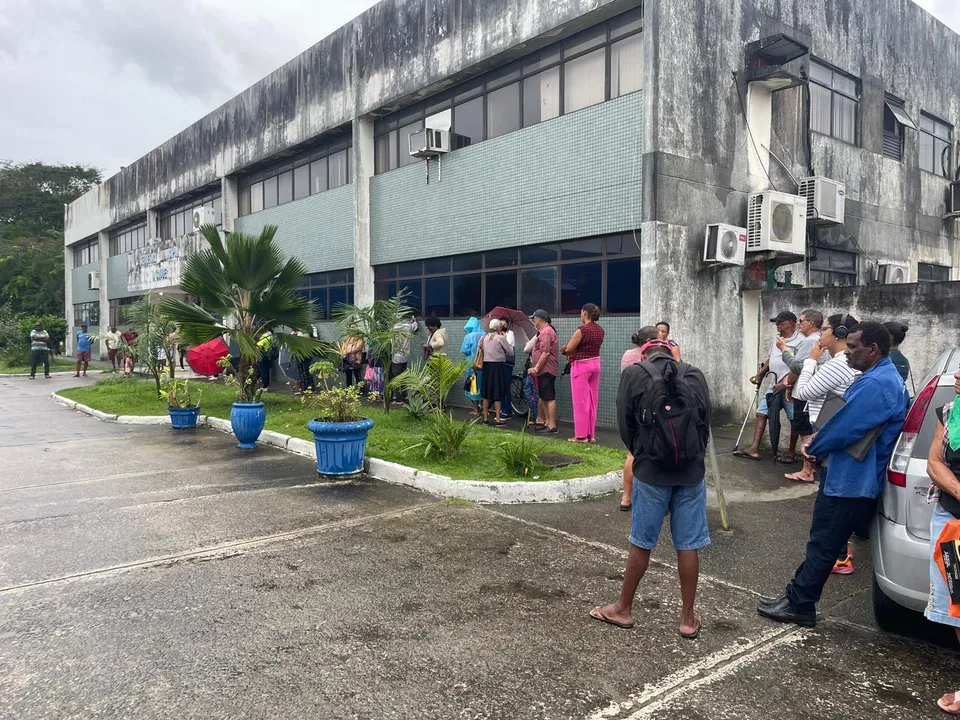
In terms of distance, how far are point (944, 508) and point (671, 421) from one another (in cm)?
131

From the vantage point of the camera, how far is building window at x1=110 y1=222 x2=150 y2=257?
3097cm

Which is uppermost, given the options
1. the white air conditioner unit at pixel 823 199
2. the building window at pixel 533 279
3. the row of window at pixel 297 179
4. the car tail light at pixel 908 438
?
the row of window at pixel 297 179

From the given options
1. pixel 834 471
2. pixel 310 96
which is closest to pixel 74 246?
pixel 310 96

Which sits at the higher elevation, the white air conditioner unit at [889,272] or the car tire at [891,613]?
the white air conditioner unit at [889,272]

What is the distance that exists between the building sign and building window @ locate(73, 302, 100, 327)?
6.36 m

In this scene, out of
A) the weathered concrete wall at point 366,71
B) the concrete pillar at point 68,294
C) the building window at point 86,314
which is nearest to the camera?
the weathered concrete wall at point 366,71

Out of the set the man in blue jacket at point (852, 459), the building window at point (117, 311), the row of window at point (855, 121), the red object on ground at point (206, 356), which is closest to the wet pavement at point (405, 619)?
the man in blue jacket at point (852, 459)

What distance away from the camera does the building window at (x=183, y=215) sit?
961 inches

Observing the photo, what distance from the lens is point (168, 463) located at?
9.15 metres

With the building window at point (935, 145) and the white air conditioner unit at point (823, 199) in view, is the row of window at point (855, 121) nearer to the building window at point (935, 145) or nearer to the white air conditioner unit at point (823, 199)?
the building window at point (935, 145)

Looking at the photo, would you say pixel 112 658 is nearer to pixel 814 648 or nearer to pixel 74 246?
pixel 814 648

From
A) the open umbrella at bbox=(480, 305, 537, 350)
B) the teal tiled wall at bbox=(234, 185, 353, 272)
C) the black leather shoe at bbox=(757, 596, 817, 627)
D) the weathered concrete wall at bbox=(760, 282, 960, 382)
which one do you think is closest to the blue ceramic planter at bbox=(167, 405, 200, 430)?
the open umbrella at bbox=(480, 305, 537, 350)

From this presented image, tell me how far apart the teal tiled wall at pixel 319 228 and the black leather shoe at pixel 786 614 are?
14.9m

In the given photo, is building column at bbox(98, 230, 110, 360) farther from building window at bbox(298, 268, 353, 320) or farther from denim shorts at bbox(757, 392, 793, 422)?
denim shorts at bbox(757, 392, 793, 422)
